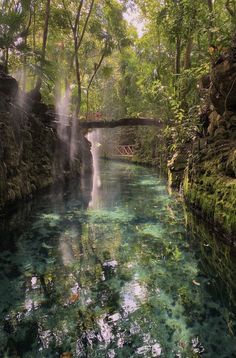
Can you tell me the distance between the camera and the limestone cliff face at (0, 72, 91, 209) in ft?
32.3

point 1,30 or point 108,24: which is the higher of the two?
point 108,24

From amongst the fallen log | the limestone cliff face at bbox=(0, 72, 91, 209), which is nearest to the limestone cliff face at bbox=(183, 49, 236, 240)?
the limestone cliff face at bbox=(0, 72, 91, 209)

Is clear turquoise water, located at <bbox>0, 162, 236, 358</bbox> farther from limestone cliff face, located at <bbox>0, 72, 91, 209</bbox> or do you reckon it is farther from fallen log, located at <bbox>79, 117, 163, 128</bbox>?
fallen log, located at <bbox>79, 117, 163, 128</bbox>

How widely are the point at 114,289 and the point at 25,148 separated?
880cm

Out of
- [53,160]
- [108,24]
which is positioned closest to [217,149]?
[53,160]

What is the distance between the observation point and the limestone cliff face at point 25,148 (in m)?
9.83

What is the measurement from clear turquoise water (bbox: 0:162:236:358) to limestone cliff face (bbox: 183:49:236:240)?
56 cm

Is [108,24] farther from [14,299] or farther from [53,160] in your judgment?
[14,299]

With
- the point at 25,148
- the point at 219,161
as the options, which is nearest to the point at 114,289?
the point at 219,161

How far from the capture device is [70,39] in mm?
22391

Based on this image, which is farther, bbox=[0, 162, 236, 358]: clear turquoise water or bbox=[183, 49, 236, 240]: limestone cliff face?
bbox=[183, 49, 236, 240]: limestone cliff face

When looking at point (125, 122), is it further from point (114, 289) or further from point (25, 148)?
point (114, 289)

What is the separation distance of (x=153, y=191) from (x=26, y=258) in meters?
8.70

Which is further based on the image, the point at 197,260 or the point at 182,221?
the point at 182,221
